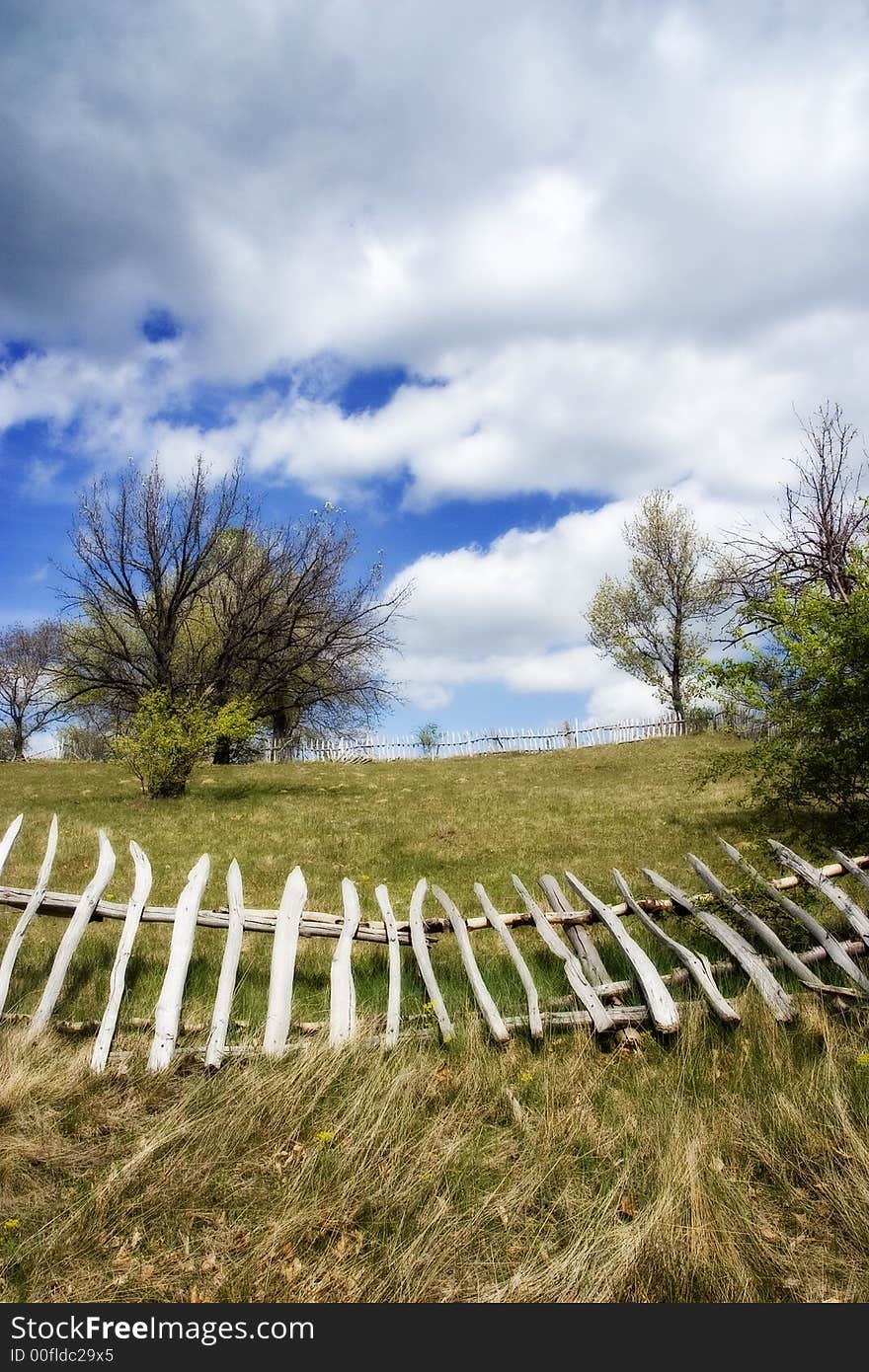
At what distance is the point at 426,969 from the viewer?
4512 mm

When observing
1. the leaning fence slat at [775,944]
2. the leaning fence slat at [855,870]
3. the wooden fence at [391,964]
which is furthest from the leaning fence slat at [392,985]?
the leaning fence slat at [855,870]

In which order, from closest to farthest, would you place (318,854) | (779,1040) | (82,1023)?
(779,1040)
(82,1023)
(318,854)

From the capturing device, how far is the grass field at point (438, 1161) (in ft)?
8.45

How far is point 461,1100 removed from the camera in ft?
12.0

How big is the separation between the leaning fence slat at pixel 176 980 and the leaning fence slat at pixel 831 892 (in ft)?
14.5

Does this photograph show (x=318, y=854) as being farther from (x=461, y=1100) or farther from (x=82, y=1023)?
(x=461, y=1100)

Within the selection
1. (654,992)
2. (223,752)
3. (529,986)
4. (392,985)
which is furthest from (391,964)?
(223,752)

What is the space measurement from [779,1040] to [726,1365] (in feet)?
6.80

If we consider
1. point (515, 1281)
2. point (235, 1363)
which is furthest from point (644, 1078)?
point (235, 1363)

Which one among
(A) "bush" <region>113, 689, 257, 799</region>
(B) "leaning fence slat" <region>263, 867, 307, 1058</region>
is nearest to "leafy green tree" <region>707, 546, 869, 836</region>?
(B) "leaning fence slat" <region>263, 867, 307, 1058</region>

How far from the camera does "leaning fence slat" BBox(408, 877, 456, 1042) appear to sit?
4148mm

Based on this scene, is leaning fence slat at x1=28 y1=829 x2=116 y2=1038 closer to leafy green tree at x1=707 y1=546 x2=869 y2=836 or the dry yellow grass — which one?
the dry yellow grass

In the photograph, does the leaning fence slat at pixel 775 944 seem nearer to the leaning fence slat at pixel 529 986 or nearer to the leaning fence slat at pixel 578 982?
the leaning fence slat at pixel 578 982

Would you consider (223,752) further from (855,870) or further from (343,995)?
(855,870)
